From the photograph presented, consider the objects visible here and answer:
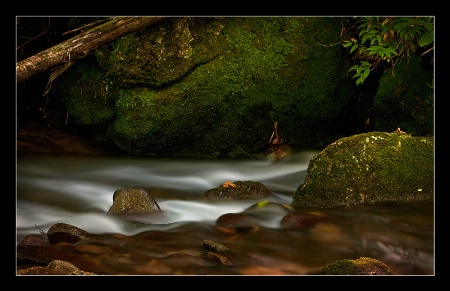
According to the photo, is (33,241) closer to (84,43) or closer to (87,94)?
(84,43)

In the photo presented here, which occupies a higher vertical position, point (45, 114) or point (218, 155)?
point (45, 114)

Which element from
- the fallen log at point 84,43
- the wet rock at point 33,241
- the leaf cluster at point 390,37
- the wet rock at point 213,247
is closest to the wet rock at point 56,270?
the wet rock at point 33,241

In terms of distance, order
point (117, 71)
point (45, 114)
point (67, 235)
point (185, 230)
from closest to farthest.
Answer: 1. point (67, 235)
2. point (185, 230)
3. point (117, 71)
4. point (45, 114)

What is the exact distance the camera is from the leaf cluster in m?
5.04

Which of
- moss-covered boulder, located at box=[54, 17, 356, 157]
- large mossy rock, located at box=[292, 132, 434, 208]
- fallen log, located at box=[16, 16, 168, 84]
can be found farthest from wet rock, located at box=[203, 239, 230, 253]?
fallen log, located at box=[16, 16, 168, 84]

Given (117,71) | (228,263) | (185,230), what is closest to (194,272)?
(228,263)

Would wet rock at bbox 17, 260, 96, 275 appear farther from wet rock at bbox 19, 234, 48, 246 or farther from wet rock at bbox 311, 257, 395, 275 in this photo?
wet rock at bbox 311, 257, 395, 275

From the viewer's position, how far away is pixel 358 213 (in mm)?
4375

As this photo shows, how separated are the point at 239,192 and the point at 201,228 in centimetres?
59

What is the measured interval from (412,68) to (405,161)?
2199mm

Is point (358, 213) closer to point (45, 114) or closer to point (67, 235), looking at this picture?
point (67, 235)

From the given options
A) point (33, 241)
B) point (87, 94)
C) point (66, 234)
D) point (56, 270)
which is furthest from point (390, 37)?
point (56, 270)

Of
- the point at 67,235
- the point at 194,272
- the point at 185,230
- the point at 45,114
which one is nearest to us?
the point at 194,272

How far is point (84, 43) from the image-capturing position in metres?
5.90
